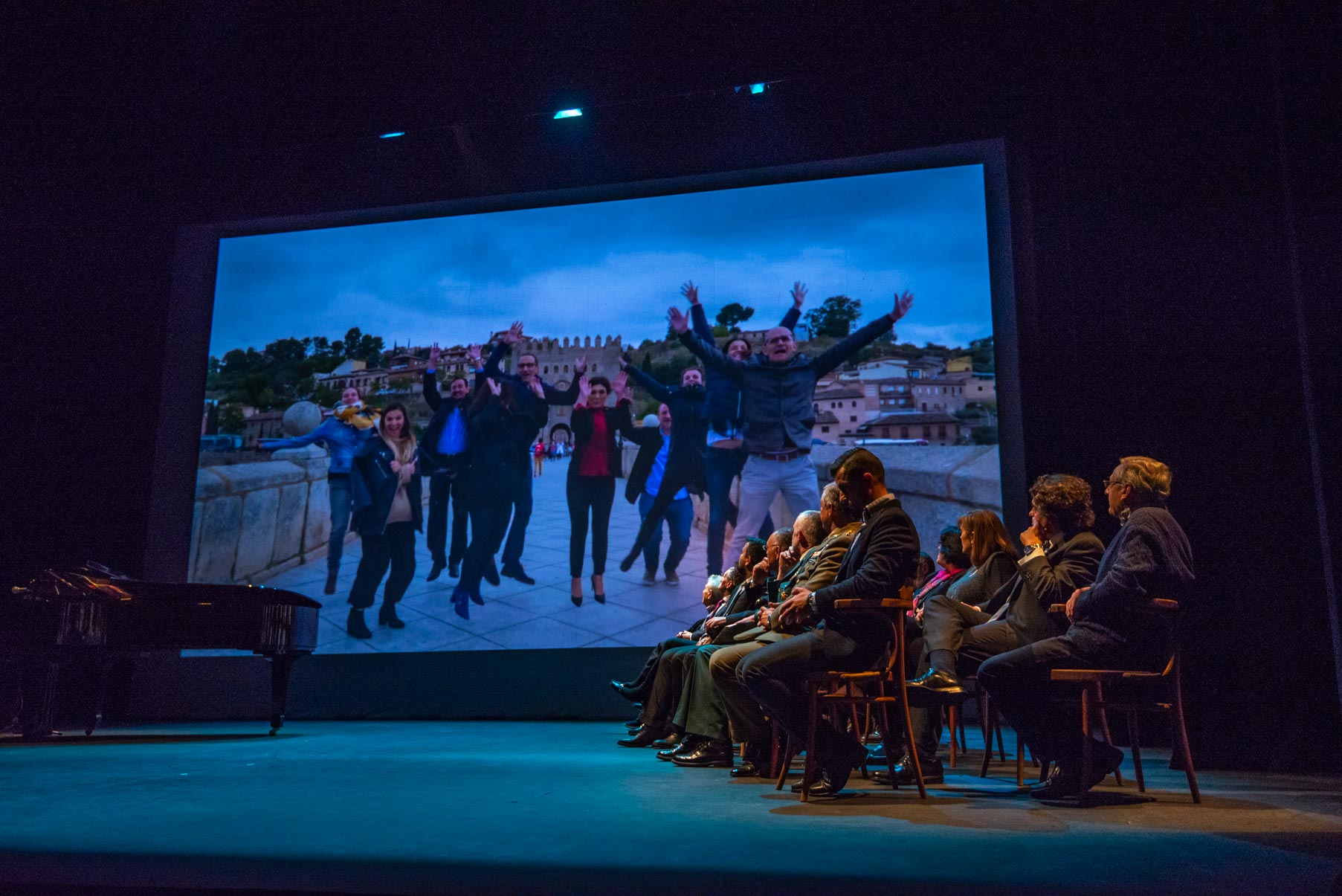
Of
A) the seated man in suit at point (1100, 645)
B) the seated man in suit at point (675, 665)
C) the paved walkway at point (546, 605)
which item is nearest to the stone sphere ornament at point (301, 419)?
the paved walkway at point (546, 605)

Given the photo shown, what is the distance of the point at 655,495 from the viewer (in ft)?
21.0

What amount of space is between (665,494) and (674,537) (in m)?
0.30

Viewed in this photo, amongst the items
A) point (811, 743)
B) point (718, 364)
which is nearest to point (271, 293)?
point (718, 364)

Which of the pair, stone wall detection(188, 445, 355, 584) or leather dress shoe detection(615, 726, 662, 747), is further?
stone wall detection(188, 445, 355, 584)

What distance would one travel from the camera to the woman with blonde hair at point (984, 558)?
11.7ft

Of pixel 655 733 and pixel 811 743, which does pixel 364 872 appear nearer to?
pixel 811 743

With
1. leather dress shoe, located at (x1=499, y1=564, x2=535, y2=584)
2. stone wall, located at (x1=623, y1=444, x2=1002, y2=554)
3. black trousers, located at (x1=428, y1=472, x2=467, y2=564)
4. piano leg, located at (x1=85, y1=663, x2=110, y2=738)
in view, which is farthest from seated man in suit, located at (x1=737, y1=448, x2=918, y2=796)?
piano leg, located at (x1=85, y1=663, x2=110, y2=738)

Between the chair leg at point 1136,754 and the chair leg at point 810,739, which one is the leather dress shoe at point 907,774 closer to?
the chair leg at point 810,739

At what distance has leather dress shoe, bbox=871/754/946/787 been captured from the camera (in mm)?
3154

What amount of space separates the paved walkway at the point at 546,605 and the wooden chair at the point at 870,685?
3248mm

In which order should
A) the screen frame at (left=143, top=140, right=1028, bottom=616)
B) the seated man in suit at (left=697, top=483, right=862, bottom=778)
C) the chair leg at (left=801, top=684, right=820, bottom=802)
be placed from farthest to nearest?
1. the screen frame at (left=143, top=140, right=1028, bottom=616)
2. the seated man in suit at (left=697, top=483, right=862, bottom=778)
3. the chair leg at (left=801, top=684, right=820, bottom=802)

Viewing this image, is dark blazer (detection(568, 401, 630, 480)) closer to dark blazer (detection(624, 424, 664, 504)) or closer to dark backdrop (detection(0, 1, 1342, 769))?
dark blazer (detection(624, 424, 664, 504))

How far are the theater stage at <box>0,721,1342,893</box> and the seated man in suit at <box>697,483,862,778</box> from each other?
203mm

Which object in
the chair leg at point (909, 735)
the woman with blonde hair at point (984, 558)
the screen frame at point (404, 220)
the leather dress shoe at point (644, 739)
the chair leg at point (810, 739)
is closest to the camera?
the chair leg at point (810, 739)
